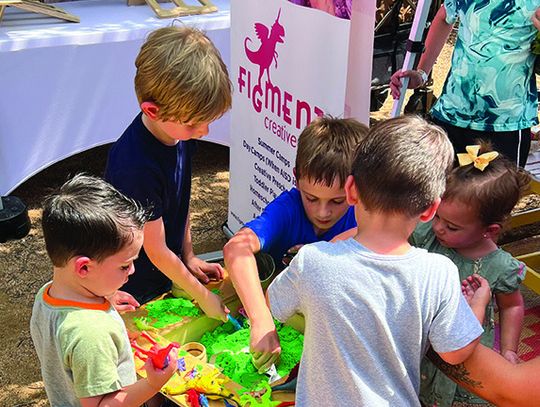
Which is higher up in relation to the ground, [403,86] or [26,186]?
[403,86]

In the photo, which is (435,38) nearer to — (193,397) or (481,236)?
(481,236)

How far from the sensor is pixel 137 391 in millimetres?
1618

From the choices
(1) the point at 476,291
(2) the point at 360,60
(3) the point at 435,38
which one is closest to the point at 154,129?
(2) the point at 360,60

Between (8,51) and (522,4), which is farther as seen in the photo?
(8,51)

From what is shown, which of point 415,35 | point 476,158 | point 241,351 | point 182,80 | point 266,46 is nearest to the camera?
point 476,158

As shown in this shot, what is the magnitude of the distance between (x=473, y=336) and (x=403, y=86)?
6.69ft

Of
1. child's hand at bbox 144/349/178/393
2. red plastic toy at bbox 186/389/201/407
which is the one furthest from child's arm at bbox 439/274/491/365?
red plastic toy at bbox 186/389/201/407

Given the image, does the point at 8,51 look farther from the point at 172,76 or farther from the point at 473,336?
the point at 473,336

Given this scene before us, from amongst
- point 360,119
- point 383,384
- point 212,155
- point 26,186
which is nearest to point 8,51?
point 26,186

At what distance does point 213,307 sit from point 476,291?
930mm

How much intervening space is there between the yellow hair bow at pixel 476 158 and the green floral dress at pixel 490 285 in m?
0.26

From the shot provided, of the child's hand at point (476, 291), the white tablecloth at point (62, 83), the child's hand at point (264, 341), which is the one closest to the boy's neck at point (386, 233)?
the child's hand at point (476, 291)

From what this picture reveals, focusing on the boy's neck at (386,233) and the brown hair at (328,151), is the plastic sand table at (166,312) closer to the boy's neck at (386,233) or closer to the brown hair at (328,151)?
A: the brown hair at (328,151)

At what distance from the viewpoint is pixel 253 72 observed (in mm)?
3299
